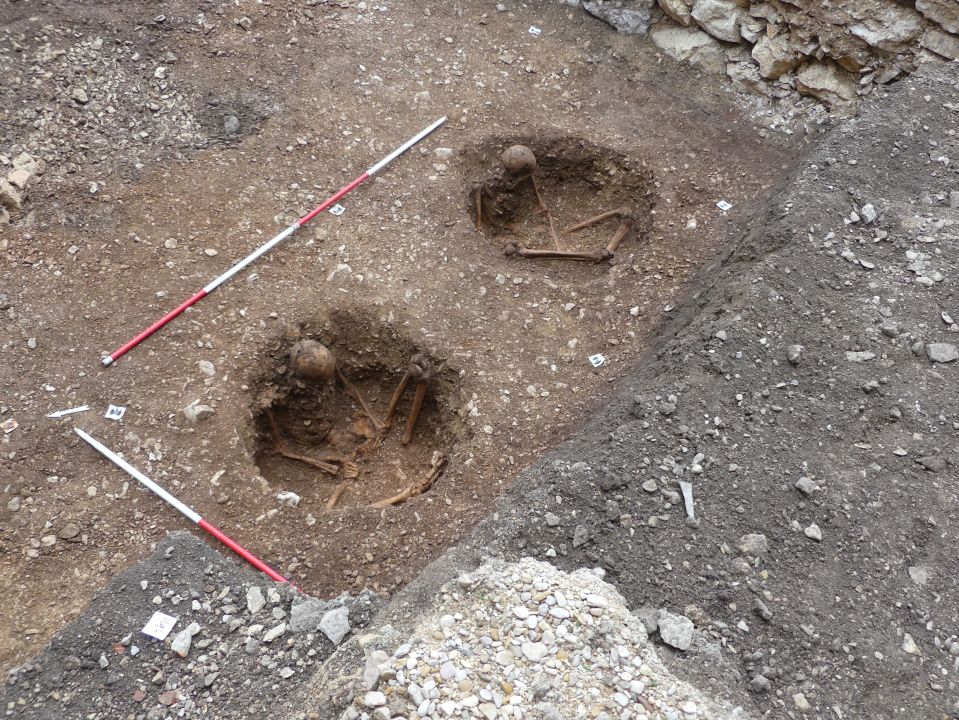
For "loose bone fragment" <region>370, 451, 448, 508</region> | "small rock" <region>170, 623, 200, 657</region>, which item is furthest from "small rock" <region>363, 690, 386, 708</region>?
"loose bone fragment" <region>370, 451, 448, 508</region>

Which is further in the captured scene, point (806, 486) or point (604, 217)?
point (604, 217)

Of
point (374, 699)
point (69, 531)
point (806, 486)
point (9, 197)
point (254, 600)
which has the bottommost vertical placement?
point (69, 531)

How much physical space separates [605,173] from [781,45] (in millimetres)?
2158

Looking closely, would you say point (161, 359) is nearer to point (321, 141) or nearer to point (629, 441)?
point (321, 141)

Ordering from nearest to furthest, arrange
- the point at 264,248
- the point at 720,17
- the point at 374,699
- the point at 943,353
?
the point at 374,699 → the point at 943,353 → the point at 264,248 → the point at 720,17

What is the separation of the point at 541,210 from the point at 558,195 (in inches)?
10.8

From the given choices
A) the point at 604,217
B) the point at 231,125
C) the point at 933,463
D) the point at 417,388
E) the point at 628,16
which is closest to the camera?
the point at 933,463

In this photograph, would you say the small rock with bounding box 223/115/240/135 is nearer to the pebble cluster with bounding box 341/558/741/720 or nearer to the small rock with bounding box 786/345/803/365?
the pebble cluster with bounding box 341/558/741/720

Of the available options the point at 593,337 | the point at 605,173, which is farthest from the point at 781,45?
the point at 593,337

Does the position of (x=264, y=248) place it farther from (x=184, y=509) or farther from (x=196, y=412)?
(x=184, y=509)

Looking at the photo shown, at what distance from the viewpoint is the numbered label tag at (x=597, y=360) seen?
5160 millimetres

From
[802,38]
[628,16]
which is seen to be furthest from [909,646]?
[628,16]

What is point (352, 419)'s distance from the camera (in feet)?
17.9

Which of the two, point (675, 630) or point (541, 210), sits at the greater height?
point (675, 630)
